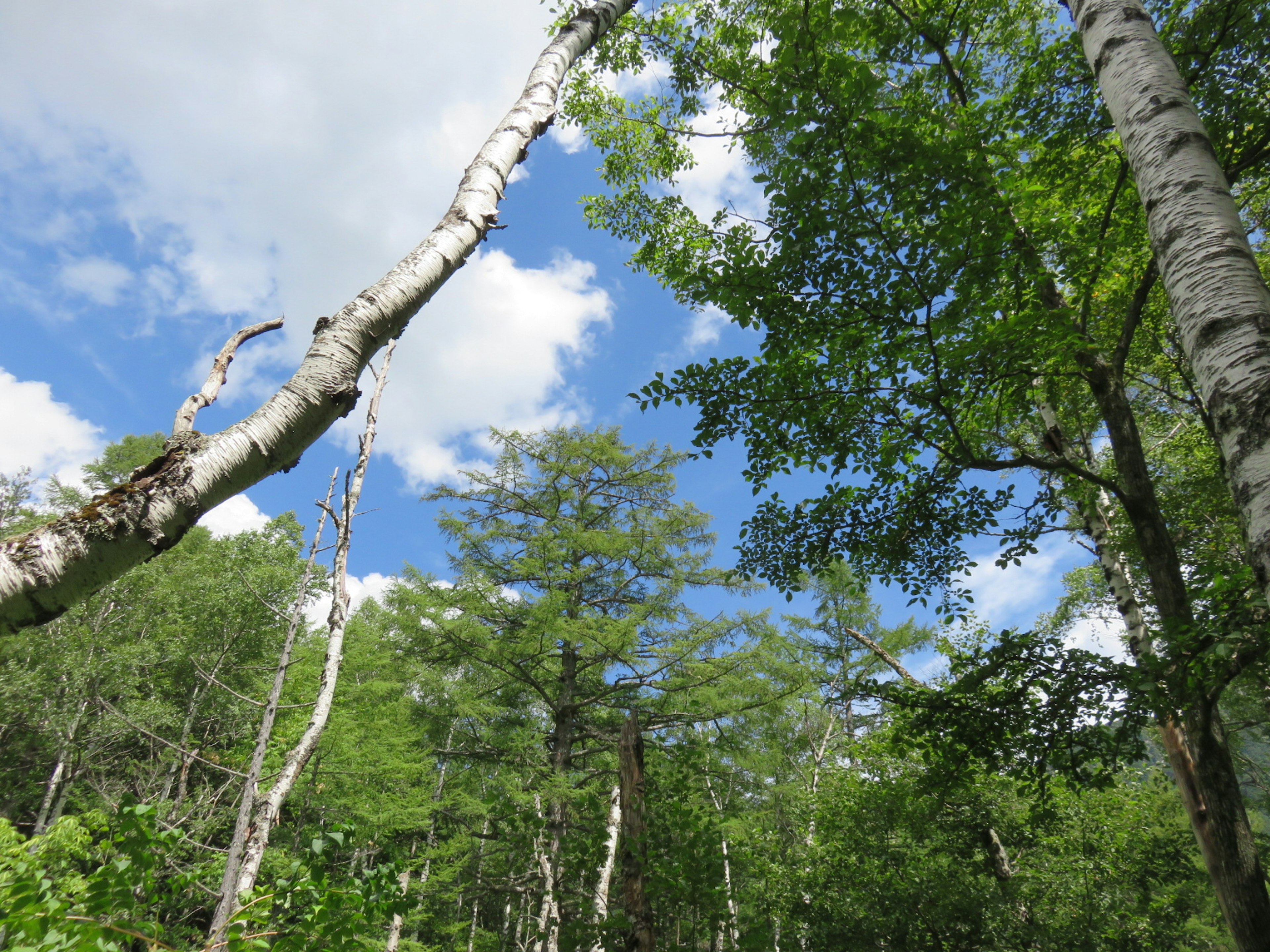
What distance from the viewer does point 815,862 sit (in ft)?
28.6

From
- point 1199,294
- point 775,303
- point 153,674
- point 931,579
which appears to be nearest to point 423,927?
point 153,674

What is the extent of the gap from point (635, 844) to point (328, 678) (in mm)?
3675

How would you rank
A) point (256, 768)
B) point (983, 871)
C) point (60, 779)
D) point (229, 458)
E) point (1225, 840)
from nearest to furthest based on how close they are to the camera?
point (229, 458)
point (1225, 840)
point (256, 768)
point (983, 871)
point (60, 779)

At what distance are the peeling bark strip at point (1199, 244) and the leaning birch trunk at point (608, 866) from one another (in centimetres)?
390

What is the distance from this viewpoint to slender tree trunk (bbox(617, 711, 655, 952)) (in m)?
3.98

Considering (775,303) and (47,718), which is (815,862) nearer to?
(775,303)

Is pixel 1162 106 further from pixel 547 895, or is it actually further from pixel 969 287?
pixel 547 895

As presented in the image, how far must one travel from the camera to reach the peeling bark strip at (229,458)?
1147 millimetres

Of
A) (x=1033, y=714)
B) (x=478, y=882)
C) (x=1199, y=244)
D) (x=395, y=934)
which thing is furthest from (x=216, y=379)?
(x=395, y=934)

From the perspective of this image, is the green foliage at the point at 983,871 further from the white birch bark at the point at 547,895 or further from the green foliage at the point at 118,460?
the green foliage at the point at 118,460

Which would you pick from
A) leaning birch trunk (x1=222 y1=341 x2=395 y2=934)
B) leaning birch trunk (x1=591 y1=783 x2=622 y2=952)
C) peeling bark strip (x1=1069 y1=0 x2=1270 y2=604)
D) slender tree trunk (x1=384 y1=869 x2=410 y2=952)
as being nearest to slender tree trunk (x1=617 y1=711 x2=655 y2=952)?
leaning birch trunk (x1=591 y1=783 x2=622 y2=952)

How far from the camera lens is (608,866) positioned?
5.04m

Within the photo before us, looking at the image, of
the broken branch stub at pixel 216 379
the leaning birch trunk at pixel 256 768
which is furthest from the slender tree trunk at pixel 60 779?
the broken branch stub at pixel 216 379

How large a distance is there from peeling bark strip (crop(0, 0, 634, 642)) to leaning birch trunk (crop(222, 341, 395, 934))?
4620 mm
